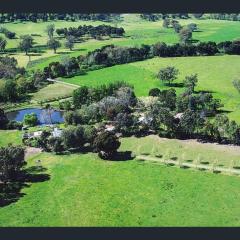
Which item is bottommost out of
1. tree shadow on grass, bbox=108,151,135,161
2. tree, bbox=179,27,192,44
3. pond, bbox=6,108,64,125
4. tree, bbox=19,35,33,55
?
pond, bbox=6,108,64,125

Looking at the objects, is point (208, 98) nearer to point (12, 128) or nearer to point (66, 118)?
point (66, 118)

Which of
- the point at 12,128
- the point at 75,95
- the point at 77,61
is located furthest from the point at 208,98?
the point at 77,61

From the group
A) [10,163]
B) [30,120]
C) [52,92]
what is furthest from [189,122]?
[52,92]

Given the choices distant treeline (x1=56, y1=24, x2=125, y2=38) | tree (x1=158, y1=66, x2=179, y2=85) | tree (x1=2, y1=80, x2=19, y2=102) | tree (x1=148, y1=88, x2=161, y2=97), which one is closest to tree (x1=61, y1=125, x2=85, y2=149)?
tree (x1=148, y1=88, x2=161, y2=97)

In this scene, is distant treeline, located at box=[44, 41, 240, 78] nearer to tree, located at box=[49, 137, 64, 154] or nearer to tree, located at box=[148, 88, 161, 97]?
tree, located at box=[148, 88, 161, 97]

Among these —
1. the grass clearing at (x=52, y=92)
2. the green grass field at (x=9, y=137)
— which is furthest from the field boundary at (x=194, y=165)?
the grass clearing at (x=52, y=92)

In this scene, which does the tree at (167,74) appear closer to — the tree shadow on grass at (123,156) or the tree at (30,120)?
the tree at (30,120)
